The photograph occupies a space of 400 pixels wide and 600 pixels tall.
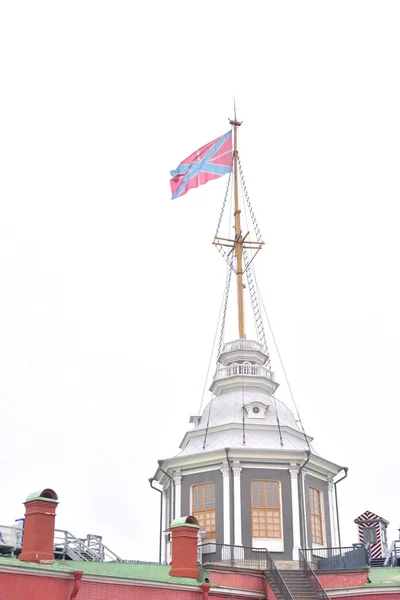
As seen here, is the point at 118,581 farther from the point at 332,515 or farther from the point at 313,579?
the point at 332,515

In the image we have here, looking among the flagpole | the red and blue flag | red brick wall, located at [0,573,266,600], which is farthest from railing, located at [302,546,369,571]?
the red and blue flag

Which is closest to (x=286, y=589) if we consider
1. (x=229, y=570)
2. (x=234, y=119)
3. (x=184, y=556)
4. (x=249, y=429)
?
(x=229, y=570)

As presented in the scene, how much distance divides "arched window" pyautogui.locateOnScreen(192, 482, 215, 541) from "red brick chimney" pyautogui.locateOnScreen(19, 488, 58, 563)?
9.81 meters

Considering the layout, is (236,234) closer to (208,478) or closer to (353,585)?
(208,478)

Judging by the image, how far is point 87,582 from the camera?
19906 mm

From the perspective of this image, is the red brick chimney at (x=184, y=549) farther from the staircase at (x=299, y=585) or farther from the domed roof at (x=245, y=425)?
the domed roof at (x=245, y=425)

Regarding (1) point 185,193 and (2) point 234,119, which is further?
(2) point 234,119

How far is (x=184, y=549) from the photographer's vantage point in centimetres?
2284

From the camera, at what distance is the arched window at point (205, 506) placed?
29922 mm

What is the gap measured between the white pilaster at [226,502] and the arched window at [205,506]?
0.60 meters

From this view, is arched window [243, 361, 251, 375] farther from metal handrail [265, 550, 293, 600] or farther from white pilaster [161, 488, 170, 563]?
metal handrail [265, 550, 293, 600]

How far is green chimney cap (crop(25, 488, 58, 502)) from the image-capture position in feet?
70.0

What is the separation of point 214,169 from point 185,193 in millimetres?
1772

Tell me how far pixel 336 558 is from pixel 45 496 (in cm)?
1146
